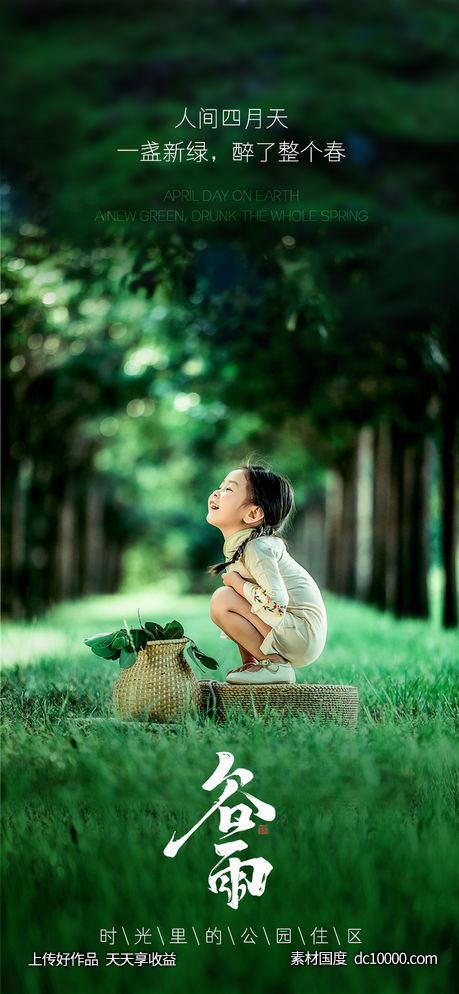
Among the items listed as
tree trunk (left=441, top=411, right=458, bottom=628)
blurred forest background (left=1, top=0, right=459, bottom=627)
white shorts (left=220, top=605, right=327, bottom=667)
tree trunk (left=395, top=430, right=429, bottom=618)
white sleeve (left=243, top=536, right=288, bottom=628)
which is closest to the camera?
blurred forest background (left=1, top=0, right=459, bottom=627)

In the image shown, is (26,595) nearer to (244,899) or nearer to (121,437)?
(121,437)

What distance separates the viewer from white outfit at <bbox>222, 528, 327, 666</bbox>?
4.11 m

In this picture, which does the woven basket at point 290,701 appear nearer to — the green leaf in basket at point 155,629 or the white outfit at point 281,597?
the white outfit at point 281,597

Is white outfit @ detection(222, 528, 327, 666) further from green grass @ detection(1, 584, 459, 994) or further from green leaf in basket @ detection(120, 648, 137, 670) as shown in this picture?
green leaf in basket @ detection(120, 648, 137, 670)

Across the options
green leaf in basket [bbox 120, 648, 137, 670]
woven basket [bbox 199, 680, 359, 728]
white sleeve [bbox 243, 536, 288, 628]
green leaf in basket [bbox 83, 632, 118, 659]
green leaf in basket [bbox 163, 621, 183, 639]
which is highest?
white sleeve [bbox 243, 536, 288, 628]

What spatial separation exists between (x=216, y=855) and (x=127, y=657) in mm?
1199

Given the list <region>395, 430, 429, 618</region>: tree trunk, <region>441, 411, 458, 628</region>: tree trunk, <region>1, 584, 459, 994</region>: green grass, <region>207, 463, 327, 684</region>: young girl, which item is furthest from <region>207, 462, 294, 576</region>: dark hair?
<region>395, 430, 429, 618</region>: tree trunk

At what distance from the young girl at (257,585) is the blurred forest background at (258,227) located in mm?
238

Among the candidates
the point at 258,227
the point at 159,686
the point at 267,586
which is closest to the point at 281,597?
the point at 267,586

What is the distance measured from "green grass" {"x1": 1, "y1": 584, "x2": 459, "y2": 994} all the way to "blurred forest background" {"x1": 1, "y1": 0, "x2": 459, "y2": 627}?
144cm

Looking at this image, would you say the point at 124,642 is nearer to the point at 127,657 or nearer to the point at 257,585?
the point at 127,657

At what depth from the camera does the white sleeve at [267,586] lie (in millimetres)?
4102

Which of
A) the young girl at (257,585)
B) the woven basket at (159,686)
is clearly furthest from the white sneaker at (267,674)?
the woven basket at (159,686)

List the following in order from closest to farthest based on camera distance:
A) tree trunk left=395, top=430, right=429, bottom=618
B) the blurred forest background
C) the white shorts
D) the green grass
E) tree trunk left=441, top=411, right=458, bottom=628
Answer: the green grass → the blurred forest background → the white shorts → tree trunk left=441, top=411, right=458, bottom=628 → tree trunk left=395, top=430, right=429, bottom=618
